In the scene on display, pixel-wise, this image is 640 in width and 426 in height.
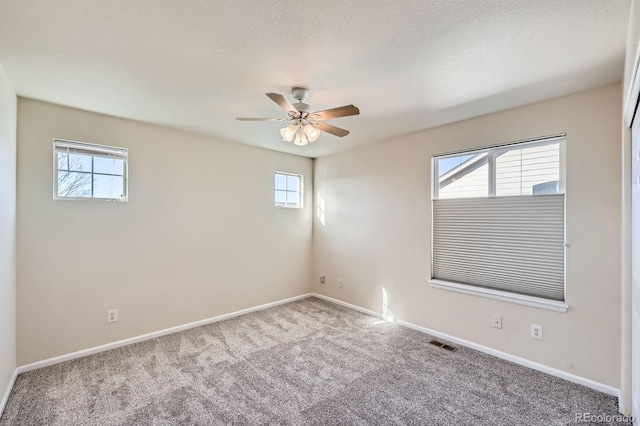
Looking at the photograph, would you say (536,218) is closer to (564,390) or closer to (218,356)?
(564,390)

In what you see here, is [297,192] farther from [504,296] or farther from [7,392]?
[7,392]

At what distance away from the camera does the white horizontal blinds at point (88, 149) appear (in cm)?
280

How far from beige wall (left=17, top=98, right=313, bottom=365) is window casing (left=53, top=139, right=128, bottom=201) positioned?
0.07m

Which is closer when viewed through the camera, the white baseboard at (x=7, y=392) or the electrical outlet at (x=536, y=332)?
the white baseboard at (x=7, y=392)

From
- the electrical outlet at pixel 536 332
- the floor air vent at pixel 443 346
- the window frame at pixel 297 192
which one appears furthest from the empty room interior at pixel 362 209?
the window frame at pixel 297 192

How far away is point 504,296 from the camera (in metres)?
2.84

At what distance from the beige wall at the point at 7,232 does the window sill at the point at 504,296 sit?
387 centimetres

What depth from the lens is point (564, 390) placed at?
91.9 inches

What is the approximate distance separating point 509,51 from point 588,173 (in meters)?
1.36

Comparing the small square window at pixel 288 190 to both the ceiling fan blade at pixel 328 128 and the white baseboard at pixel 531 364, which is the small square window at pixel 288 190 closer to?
the ceiling fan blade at pixel 328 128

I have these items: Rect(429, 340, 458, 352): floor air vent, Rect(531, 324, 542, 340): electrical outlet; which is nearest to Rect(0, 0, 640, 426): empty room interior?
Rect(531, 324, 542, 340): electrical outlet

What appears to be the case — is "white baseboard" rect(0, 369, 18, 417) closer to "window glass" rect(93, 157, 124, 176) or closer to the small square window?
"window glass" rect(93, 157, 124, 176)

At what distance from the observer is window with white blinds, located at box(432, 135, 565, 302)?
2.63 meters

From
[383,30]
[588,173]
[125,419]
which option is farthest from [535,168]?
[125,419]
